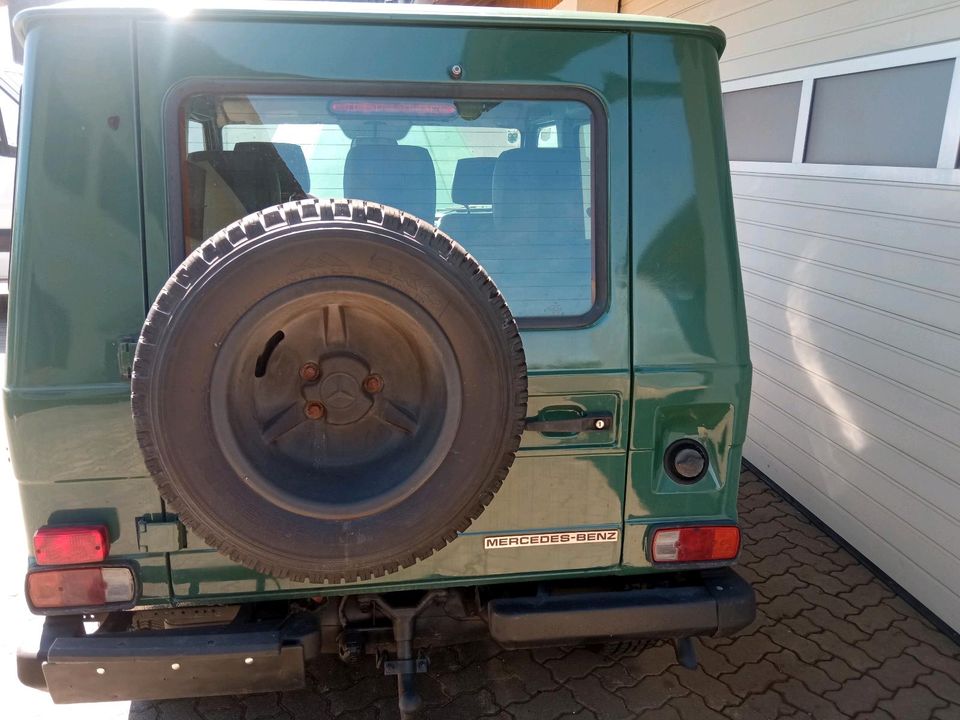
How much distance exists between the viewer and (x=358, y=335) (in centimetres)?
175

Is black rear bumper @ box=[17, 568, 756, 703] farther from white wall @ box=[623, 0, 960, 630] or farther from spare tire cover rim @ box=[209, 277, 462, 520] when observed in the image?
white wall @ box=[623, 0, 960, 630]

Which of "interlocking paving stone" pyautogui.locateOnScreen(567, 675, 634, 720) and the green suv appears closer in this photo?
the green suv

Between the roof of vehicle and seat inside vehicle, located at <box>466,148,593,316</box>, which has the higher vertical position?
the roof of vehicle

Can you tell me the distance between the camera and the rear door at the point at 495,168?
5.90 feet

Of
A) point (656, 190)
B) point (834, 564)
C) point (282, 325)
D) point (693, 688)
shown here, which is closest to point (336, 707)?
point (693, 688)

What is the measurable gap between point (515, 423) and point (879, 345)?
244cm

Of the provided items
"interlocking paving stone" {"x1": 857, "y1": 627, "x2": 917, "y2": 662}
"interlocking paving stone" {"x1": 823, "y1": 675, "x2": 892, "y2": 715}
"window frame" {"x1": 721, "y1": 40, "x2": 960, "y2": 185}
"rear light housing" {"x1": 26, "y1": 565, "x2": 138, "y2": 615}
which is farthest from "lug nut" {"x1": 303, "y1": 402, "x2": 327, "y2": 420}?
"window frame" {"x1": 721, "y1": 40, "x2": 960, "y2": 185}

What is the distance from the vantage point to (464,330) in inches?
66.1

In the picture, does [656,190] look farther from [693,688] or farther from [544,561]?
[693,688]

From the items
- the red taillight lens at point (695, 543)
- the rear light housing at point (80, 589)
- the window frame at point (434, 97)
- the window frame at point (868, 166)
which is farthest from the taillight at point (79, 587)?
the window frame at point (868, 166)

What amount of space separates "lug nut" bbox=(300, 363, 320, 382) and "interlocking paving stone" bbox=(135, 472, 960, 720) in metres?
1.42

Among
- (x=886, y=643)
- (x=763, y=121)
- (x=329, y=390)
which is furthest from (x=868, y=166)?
(x=329, y=390)

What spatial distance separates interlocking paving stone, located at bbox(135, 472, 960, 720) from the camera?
2.52 m

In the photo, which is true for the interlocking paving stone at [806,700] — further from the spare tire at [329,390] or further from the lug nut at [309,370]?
the lug nut at [309,370]
